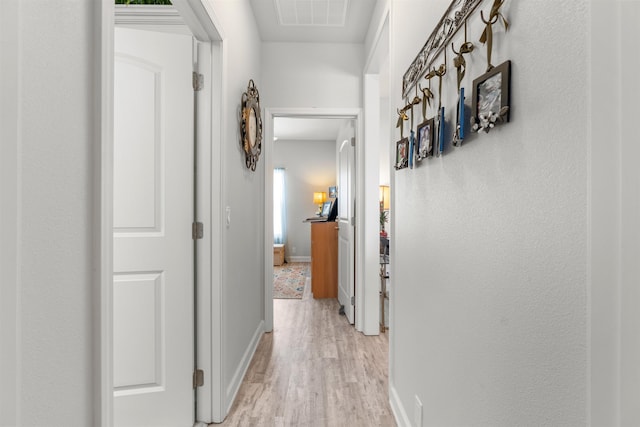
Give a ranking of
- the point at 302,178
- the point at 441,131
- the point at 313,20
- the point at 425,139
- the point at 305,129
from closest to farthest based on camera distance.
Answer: the point at 441,131
the point at 425,139
the point at 313,20
the point at 305,129
the point at 302,178

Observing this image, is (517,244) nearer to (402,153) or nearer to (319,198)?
(402,153)

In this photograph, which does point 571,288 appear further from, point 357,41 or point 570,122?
point 357,41

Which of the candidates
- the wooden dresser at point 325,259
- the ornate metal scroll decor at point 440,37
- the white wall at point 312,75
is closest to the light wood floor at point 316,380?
the wooden dresser at point 325,259

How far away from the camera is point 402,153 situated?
1.71 metres

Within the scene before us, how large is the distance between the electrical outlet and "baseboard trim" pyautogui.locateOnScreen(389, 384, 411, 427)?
12 centimetres

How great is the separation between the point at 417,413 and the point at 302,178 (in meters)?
6.45

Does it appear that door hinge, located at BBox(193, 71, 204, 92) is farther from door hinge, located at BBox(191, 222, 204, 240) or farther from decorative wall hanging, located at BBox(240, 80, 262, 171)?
door hinge, located at BBox(191, 222, 204, 240)

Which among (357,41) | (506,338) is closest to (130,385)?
(506,338)

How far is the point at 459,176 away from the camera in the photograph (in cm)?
111

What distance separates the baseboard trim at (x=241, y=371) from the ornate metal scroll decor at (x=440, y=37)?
5.90 feet

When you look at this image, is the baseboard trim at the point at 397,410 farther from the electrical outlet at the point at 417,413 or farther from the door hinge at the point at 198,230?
the door hinge at the point at 198,230

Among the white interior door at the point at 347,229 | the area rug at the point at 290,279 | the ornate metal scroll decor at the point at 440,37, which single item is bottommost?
the area rug at the point at 290,279

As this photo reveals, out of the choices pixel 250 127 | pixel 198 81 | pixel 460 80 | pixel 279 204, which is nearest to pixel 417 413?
pixel 460 80

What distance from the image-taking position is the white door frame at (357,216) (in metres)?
3.15
